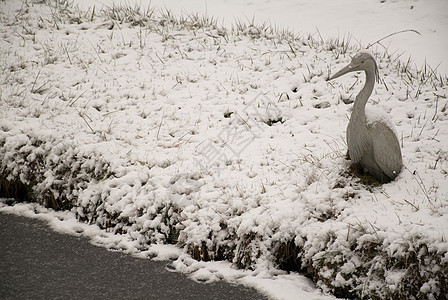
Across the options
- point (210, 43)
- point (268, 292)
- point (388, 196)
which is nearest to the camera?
point (268, 292)

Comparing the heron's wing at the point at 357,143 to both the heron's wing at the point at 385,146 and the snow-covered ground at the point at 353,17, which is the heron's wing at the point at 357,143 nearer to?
the heron's wing at the point at 385,146

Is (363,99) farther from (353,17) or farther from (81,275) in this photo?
(353,17)

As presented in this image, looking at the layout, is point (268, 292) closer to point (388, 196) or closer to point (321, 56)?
point (388, 196)

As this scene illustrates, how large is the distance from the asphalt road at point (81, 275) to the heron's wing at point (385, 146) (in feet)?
5.71

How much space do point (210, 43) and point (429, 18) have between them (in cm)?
634

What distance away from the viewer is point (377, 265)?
10.7ft

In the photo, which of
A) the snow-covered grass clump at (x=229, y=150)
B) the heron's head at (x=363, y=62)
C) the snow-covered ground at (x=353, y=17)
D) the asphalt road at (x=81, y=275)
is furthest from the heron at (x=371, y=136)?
the snow-covered ground at (x=353, y=17)

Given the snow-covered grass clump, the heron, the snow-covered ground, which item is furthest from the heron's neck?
the snow-covered ground

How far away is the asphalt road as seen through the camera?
3.33 metres

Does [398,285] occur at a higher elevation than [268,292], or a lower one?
higher

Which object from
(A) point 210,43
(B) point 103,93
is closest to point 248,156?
(B) point 103,93

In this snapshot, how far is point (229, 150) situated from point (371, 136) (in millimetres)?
1765

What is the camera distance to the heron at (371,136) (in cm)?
383

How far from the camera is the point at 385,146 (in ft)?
12.5
